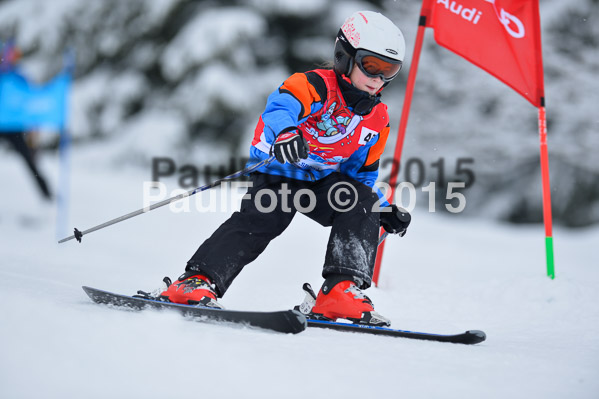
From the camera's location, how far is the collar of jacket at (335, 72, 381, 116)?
2.62 meters

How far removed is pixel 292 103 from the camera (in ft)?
8.13

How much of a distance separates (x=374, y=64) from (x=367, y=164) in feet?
1.65

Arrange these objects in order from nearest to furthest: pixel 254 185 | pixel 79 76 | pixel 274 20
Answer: pixel 254 185 → pixel 274 20 → pixel 79 76

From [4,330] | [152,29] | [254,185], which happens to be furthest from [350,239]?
[152,29]

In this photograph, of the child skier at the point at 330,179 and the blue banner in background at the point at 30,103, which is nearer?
the child skier at the point at 330,179

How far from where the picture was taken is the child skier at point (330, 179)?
2.43 m

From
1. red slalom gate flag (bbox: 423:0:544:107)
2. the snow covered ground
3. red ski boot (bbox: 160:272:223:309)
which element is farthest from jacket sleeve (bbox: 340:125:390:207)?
red slalom gate flag (bbox: 423:0:544:107)

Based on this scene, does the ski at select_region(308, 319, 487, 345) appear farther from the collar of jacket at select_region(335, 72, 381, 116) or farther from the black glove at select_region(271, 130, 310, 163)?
the collar of jacket at select_region(335, 72, 381, 116)

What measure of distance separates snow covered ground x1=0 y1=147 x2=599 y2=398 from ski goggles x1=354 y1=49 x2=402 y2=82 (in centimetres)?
111

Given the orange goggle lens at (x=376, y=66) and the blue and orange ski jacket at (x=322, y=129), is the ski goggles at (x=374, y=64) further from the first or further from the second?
the blue and orange ski jacket at (x=322, y=129)

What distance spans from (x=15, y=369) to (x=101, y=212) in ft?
18.1

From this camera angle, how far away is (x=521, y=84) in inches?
156

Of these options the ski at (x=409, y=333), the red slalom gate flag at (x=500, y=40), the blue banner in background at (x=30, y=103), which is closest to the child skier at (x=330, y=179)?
the ski at (x=409, y=333)

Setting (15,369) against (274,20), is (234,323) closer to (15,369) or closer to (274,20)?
(15,369)
